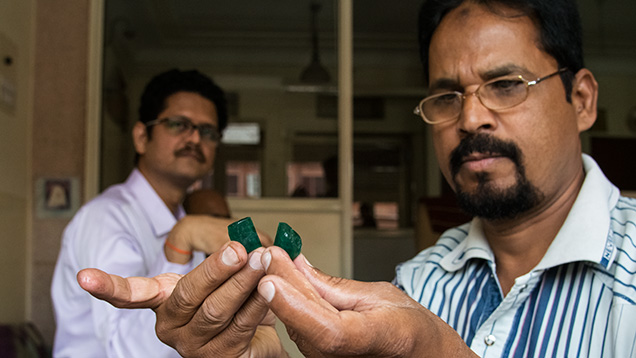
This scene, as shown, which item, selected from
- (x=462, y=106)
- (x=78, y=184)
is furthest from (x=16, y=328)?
(x=462, y=106)

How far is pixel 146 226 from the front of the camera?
5.38 ft

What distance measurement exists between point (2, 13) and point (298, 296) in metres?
2.17

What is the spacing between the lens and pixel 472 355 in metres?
0.71

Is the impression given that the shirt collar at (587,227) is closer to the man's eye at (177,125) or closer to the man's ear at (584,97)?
the man's ear at (584,97)

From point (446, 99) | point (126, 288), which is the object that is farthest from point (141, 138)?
point (126, 288)

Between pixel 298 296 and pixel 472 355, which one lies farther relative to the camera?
pixel 472 355

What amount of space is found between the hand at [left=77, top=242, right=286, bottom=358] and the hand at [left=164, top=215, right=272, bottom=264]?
1.76 feet

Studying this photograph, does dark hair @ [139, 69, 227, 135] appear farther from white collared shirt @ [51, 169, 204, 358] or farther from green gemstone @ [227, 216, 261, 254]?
green gemstone @ [227, 216, 261, 254]

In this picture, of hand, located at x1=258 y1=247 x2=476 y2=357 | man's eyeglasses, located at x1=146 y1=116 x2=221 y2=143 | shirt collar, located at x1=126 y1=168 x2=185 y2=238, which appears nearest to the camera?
hand, located at x1=258 y1=247 x2=476 y2=357

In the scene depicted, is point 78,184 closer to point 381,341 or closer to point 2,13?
point 2,13

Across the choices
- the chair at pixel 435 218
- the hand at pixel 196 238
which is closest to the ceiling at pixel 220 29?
the chair at pixel 435 218

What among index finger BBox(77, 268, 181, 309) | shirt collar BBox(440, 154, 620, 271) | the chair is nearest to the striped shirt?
shirt collar BBox(440, 154, 620, 271)

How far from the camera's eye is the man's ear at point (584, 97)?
3.42 feet

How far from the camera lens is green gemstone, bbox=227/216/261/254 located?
0.68 m
